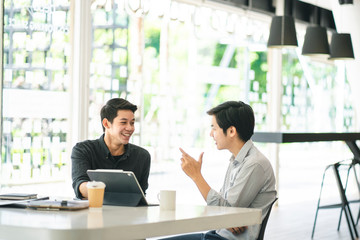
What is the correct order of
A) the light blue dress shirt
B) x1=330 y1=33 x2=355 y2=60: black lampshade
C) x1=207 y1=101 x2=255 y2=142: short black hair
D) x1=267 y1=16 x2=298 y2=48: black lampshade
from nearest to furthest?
the light blue dress shirt → x1=207 y1=101 x2=255 y2=142: short black hair → x1=267 y1=16 x2=298 y2=48: black lampshade → x1=330 y1=33 x2=355 y2=60: black lampshade

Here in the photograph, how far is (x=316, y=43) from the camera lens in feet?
21.2

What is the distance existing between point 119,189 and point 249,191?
0.63 m

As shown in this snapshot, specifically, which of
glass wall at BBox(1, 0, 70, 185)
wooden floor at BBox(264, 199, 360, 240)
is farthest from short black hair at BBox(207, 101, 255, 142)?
→ wooden floor at BBox(264, 199, 360, 240)

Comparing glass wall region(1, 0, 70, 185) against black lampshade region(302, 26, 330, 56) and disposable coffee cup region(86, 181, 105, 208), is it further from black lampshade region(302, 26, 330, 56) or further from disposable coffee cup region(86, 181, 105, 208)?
disposable coffee cup region(86, 181, 105, 208)

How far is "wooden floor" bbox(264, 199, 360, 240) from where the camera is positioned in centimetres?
632

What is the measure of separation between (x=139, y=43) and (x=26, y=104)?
7.64 feet

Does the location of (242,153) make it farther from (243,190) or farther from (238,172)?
(243,190)

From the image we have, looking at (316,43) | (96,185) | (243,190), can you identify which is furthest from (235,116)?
(316,43)

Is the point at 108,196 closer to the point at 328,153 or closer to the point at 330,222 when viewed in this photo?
the point at 330,222

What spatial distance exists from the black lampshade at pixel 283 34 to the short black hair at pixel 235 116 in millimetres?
2993

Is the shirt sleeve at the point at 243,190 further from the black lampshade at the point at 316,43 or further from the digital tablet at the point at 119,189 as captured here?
the black lampshade at the point at 316,43

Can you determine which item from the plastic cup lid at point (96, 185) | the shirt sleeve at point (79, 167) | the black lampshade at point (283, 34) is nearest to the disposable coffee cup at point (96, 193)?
the plastic cup lid at point (96, 185)

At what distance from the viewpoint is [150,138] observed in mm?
8148

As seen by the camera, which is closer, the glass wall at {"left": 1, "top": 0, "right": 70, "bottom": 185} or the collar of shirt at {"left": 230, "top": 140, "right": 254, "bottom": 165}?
the collar of shirt at {"left": 230, "top": 140, "right": 254, "bottom": 165}
